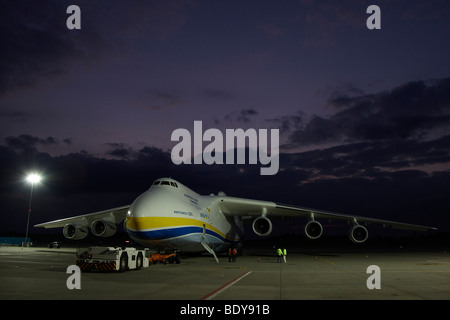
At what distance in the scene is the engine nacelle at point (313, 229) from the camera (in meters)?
26.0

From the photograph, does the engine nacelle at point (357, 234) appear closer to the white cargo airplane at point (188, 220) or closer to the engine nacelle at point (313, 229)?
the white cargo airplane at point (188, 220)

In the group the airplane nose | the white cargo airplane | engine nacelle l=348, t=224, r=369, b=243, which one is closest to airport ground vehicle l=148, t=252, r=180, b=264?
the white cargo airplane

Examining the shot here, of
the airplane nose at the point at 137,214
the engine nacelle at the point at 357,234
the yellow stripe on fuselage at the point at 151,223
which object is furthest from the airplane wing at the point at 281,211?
the airplane nose at the point at 137,214

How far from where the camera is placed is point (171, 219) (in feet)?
64.7

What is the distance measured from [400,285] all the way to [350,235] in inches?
587

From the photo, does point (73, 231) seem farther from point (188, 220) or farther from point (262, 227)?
point (262, 227)

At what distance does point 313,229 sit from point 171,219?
10858 millimetres

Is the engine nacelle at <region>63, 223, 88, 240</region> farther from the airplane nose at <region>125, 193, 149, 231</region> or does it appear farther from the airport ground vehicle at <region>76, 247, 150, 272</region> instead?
the airport ground vehicle at <region>76, 247, 150, 272</region>

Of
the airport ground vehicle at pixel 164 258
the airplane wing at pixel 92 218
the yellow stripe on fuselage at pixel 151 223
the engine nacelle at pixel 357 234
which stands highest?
the airplane wing at pixel 92 218

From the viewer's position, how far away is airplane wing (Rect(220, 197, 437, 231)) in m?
27.2

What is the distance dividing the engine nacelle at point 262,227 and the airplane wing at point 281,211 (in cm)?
132
